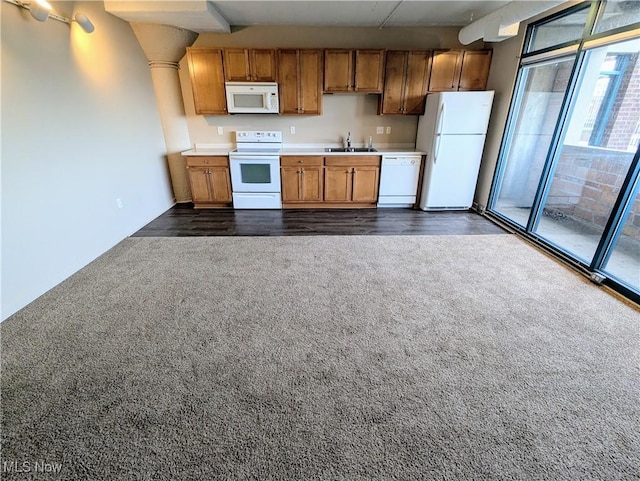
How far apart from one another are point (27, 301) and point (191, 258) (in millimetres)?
1293

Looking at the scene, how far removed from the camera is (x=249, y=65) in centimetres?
438

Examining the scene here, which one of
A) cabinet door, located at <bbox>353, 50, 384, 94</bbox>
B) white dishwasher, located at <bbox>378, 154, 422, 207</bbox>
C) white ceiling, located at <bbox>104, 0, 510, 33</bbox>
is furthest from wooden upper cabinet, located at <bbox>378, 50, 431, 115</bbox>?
white dishwasher, located at <bbox>378, 154, 422, 207</bbox>

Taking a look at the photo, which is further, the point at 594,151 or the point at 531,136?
the point at 531,136

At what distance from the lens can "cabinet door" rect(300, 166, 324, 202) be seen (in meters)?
4.61

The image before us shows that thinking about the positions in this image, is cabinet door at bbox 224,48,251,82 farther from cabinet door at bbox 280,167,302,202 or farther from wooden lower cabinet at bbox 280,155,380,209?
cabinet door at bbox 280,167,302,202

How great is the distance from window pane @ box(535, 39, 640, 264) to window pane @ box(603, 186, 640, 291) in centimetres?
19

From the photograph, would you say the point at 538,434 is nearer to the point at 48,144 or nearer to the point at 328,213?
the point at 328,213

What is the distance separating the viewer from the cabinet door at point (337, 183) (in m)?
4.60

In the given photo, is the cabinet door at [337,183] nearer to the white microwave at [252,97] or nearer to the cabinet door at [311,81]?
the cabinet door at [311,81]

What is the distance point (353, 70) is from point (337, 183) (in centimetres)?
166

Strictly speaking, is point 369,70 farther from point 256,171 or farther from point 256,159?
point 256,171

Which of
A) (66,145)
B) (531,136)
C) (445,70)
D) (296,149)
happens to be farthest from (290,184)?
(531,136)

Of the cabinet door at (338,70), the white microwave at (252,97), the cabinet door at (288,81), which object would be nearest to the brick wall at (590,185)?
the cabinet door at (338,70)

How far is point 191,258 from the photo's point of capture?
10.5ft
